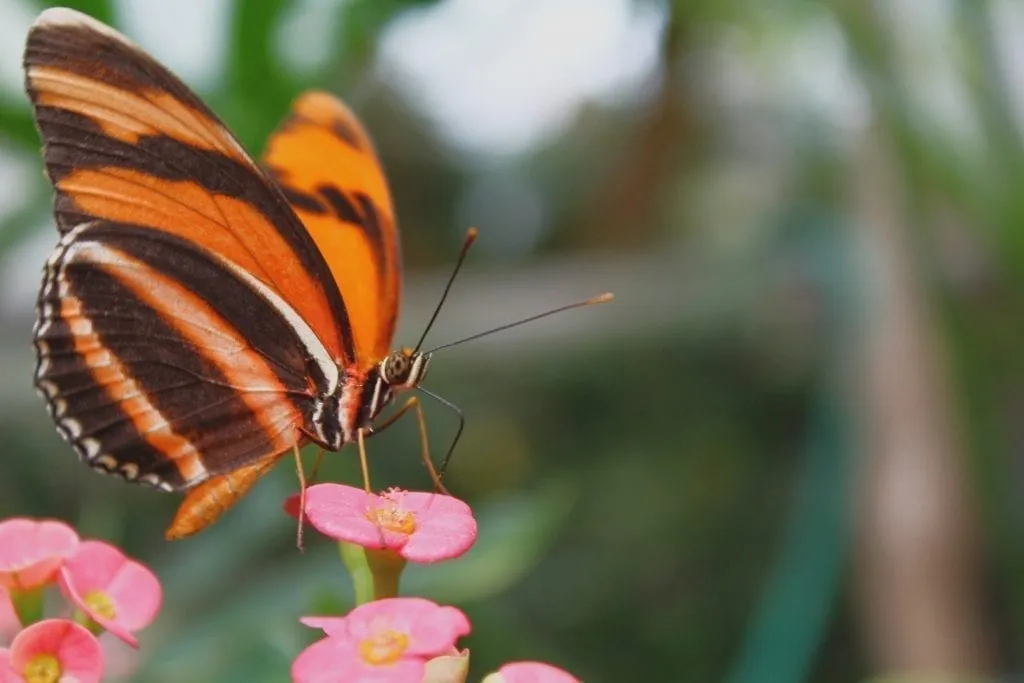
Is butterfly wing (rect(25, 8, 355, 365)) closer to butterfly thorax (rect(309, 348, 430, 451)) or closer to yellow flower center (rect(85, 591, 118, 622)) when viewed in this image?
butterfly thorax (rect(309, 348, 430, 451))

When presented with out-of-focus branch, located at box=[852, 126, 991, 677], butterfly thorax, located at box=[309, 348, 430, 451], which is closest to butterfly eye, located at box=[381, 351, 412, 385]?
butterfly thorax, located at box=[309, 348, 430, 451]

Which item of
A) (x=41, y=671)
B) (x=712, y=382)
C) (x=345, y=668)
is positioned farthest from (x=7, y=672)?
(x=712, y=382)

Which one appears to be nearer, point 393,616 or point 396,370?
point 393,616

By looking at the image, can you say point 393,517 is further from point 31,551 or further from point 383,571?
point 31,551

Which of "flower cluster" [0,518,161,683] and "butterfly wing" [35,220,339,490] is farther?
"butterfly wing" [35,220,339,490]

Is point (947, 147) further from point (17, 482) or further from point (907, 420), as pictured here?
point (17, 482)

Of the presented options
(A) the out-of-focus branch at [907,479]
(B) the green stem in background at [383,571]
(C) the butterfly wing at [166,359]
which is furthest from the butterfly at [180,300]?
(A) the out-of-focus branch at [907,479]
